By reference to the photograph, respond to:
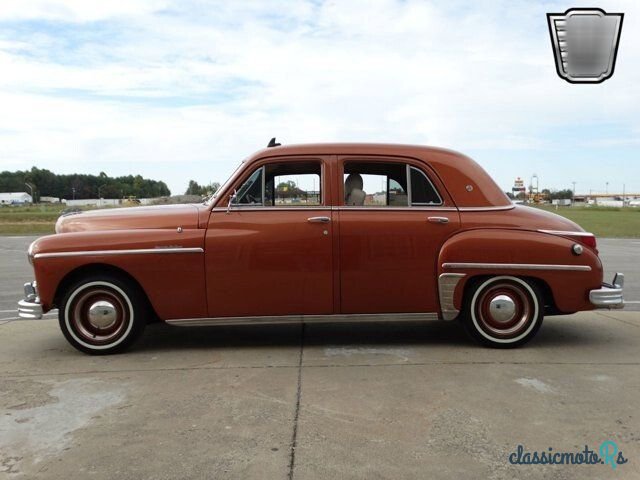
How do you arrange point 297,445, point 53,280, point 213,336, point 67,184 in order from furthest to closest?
point 67,184, point 213,336, point 53,280, point 297,445

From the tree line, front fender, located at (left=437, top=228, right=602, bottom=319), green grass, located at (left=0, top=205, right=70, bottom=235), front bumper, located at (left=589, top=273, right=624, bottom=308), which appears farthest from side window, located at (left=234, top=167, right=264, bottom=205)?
the tree line

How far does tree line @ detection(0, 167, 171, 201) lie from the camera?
143 meters

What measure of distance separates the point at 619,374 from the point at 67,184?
160 meters

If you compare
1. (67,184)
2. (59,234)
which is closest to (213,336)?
(59,234)

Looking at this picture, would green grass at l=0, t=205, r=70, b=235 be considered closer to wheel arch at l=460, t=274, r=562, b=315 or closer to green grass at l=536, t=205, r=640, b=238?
green grass at l=536, t=205, r=640, b=238

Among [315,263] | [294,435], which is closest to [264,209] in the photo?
[315,263]

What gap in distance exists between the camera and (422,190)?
16.4ft

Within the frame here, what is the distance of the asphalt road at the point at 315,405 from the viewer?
2.87 metres

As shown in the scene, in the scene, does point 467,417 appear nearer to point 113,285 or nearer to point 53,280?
point 113,285

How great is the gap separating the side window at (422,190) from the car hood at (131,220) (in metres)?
1.94

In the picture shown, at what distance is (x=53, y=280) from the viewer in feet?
15.5

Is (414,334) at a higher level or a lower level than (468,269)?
lower

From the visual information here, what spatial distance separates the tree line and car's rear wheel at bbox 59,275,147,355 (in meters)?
142

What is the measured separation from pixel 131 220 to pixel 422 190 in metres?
2.58
